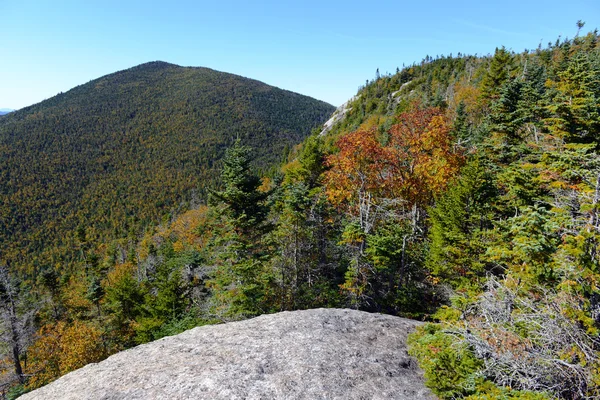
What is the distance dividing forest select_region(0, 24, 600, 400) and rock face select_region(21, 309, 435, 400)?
Answer: 4.28ft

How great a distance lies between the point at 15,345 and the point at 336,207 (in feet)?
85.1

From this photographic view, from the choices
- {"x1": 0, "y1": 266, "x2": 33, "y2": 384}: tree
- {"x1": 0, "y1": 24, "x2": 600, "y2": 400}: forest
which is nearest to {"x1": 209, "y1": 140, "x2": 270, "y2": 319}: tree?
{"x1": 0, "y1": 24, "x2": 600, "y2": 400}: forest

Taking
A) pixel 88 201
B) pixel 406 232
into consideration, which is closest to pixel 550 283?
pixel 406 232

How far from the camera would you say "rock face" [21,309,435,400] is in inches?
337

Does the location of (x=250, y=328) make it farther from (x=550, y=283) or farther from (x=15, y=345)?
(x=15, y=345)

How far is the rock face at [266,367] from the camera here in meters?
8.57

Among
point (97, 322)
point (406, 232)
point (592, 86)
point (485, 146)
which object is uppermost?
point (592, 86)

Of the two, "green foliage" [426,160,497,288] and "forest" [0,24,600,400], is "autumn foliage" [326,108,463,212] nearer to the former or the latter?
A: "forest" [0,24,600,400]

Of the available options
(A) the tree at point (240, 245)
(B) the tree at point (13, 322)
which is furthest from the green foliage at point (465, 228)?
(B) the tree at point (13, 322)

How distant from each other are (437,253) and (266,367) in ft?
36.1

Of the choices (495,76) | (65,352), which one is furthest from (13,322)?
(495,76)

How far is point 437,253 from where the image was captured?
1634 cm

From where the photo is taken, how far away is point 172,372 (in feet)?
31.0

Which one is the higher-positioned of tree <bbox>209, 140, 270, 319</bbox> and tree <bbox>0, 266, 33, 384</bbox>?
tree <bbox>209, 140, 270, 319</bbox>
